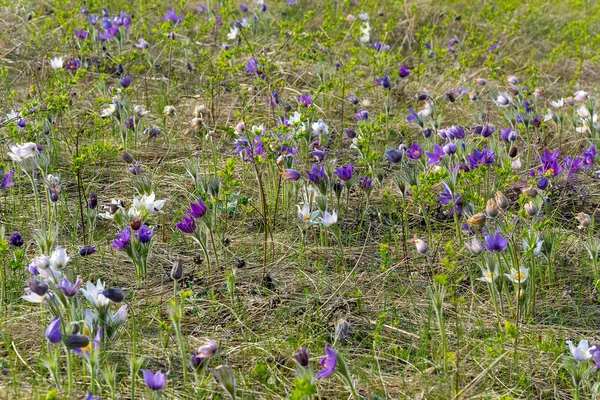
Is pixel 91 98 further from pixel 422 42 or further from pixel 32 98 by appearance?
pixel 422 42

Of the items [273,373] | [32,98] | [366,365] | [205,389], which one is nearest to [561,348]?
[366,365]

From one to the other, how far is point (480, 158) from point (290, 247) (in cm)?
100

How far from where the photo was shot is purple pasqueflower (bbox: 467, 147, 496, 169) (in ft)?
11.9

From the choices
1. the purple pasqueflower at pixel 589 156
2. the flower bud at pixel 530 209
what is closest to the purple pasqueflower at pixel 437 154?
the flower bud at pixel 530 209

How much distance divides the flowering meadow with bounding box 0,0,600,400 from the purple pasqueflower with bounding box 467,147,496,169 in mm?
13

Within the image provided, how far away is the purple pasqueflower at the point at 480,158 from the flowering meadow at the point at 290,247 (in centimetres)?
1

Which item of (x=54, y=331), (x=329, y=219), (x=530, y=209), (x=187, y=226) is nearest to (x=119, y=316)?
(x=54, y=331)

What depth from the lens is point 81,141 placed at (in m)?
4.94

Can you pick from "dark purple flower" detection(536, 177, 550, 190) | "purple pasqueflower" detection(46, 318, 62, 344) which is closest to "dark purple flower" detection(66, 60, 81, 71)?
"dark purple flower" detection(536, 177, 550, 190)

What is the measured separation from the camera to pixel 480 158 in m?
3.69

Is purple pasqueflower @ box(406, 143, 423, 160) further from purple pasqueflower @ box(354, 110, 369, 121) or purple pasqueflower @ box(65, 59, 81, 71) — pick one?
Answer: purple pasqueflower @ box(65, 59, 81, 71)

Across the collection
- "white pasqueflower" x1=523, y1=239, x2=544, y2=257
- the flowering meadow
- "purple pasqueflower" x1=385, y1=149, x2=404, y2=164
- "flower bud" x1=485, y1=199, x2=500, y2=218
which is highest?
"flower bud" x1=485, y1=199, x2=500, y2=218

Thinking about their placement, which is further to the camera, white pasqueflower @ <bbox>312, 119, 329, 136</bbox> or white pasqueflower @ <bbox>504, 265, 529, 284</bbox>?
white pasqueflower @ <bbox>312, 119, 329, 136</bbox>

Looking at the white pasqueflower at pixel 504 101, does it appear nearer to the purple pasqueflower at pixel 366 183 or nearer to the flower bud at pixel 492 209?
the purple pasqueflower at pixel 366 183
